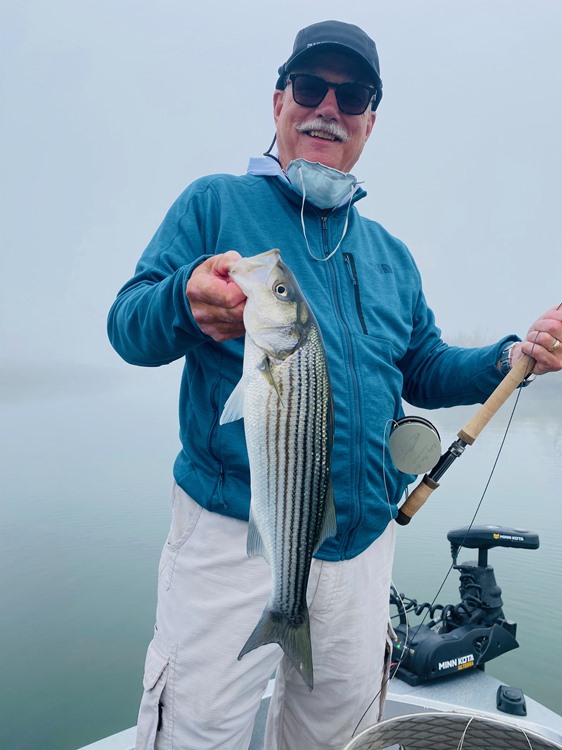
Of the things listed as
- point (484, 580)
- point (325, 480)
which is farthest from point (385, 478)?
point (484, 580)

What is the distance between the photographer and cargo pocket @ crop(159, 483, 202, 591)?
1754mm

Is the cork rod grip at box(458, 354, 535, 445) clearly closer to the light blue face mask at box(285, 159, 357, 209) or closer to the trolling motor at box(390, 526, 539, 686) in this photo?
the light blue face mask at box(285, 159, 357, 209)

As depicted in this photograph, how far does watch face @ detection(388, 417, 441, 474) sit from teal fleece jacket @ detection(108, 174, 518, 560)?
4 cm

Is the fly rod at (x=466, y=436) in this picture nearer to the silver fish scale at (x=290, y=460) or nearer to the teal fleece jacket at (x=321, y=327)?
the teal fleece jacket at (x=321, y=327)

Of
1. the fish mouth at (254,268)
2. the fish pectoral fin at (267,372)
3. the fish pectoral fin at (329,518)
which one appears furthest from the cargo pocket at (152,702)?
the fish mouth at (254,268)

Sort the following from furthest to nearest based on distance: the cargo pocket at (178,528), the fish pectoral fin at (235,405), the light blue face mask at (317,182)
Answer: the light blue face mask at (317,182), the cargo pocket at (178,528), the fish pectoral fin at (235,405)

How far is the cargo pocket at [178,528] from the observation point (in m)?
1.75

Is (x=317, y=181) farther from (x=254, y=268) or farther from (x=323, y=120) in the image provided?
(x=254, y=268)

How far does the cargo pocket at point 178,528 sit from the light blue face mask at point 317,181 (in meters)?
1.11

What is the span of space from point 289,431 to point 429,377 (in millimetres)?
1226

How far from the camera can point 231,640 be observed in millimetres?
1655

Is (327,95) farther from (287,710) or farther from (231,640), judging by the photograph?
(287,710)

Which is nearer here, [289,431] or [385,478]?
[289,431]

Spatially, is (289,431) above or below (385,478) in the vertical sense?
above
